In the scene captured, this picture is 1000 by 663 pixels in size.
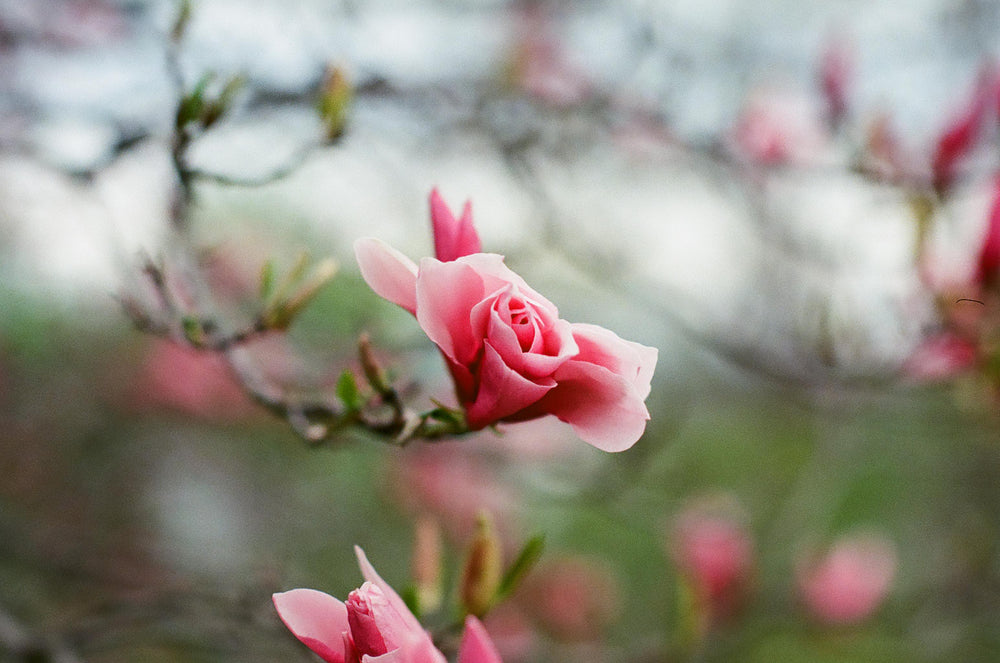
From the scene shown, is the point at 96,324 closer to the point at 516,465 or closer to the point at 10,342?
the point at 10,342

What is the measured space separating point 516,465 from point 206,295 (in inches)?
37.7

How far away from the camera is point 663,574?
470 cm

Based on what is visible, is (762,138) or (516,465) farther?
(762,138)

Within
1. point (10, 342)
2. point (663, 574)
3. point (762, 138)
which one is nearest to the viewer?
point (762, 138)

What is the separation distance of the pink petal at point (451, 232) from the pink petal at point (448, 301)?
2.3 inches

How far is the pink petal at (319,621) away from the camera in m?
0.47


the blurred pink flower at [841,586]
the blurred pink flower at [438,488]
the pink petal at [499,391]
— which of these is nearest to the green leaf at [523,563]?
the pink petal at [499,391]

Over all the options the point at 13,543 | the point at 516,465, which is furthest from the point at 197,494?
the point at 516,465

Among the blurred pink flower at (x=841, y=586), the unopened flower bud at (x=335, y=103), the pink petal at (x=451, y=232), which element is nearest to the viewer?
the pink petal at (x=451, y=232)

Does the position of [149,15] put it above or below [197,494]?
above

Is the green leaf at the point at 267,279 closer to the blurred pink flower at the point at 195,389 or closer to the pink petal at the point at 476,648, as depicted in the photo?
the pink petal at the point at 476,648

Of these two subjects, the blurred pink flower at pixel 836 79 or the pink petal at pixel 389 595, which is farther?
the blurred pink flower at pixel 836 79

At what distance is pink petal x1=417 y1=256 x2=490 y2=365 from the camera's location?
1.55 feet

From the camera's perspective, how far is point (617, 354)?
1.59 ft
